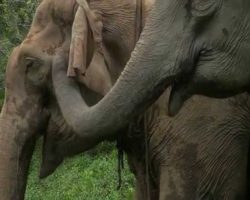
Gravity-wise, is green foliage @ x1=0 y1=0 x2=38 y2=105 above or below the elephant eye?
below

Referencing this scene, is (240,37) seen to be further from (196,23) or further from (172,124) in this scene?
Result: (172,124)

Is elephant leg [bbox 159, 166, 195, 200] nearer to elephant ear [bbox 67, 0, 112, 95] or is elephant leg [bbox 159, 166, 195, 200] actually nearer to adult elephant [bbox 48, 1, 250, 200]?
adult elephant [bbox 48, 1, 250, 200]

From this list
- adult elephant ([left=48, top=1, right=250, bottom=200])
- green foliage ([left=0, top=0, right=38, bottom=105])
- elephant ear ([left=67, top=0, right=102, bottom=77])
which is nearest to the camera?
elephant ear ([left=67, top=0, right=102, bottom=77])

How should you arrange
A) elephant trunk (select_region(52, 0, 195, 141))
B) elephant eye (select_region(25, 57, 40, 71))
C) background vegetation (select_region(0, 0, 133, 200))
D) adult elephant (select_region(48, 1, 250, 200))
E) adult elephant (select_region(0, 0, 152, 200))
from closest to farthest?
elephant trunk (select_region(52, 0, 195, 141)) → adult elephant (select_region(48, 1, 250, 200)) → adult elephant (select_region(0, 0, 152, 200)) → elephant eye (select_region(25, 57, 40, 71)) → background vegetation (select_region(0, 0, 133, 200))

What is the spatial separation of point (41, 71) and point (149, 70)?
126 cm

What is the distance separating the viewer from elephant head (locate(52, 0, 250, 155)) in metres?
3.31

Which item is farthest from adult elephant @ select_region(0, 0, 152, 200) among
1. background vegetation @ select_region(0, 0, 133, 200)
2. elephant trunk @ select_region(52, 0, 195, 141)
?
background vegetation @ select_region(0, 0, 133, 200)

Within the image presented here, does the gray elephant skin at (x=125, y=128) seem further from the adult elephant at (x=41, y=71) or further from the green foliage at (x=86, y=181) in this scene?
the green foliage at (x=86, y=181)

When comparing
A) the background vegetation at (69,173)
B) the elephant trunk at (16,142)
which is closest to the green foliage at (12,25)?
the background vegetation at (69,173)

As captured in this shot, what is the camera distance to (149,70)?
3299mm

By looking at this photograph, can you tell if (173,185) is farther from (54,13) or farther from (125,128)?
(54,13)

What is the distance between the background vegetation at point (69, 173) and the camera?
29.1ft

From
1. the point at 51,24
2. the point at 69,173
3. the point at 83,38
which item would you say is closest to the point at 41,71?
the point at 51,24

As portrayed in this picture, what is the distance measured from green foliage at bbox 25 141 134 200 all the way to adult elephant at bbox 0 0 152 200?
11.3 feet
